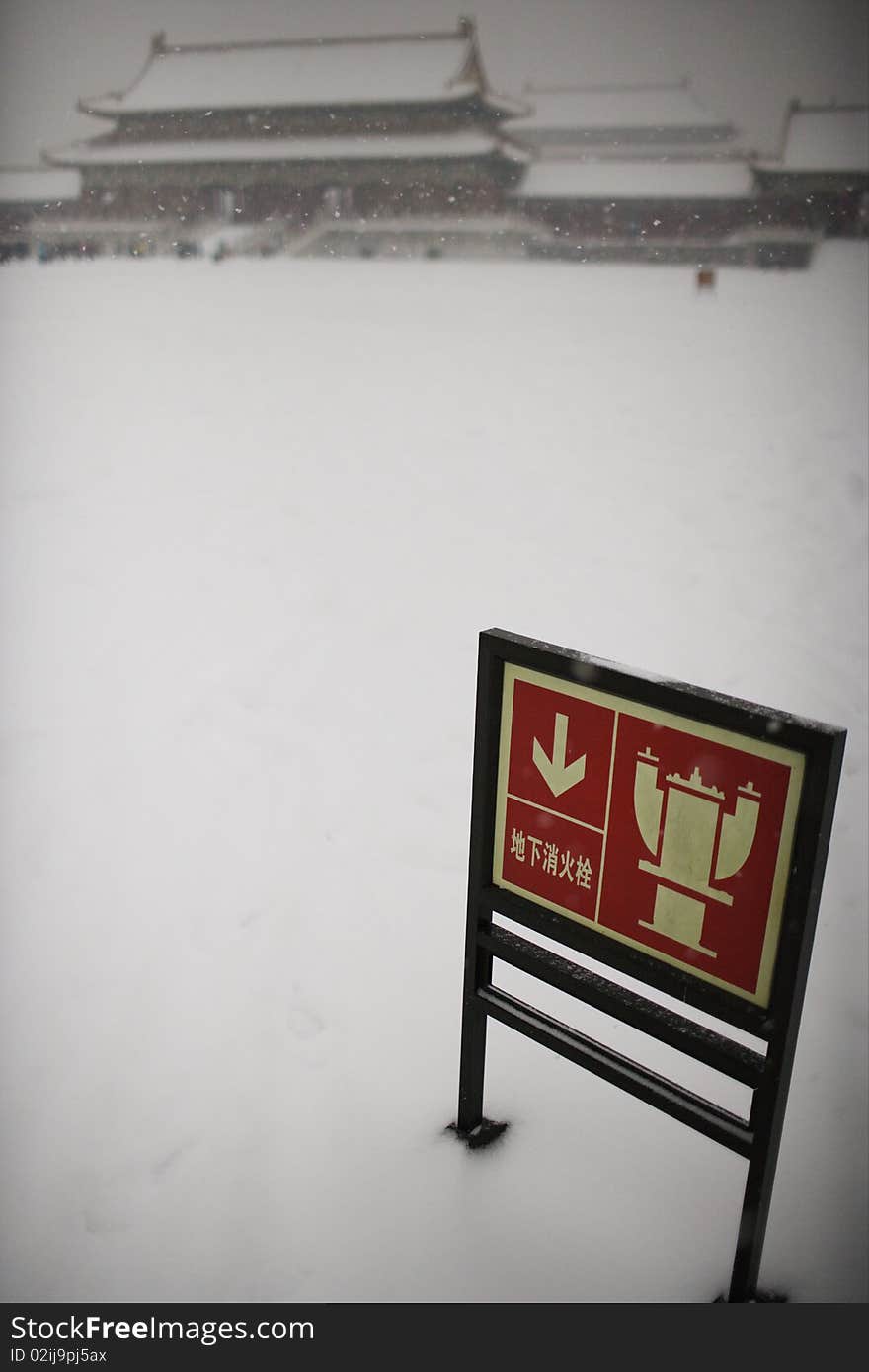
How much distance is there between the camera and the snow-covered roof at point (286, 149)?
13531 mm

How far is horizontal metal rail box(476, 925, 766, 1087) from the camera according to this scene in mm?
1159

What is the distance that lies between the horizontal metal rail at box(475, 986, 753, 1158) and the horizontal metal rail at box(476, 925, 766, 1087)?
57 mm

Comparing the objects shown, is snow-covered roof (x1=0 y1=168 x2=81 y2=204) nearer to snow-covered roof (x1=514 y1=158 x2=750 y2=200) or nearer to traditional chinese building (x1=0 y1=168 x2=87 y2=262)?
traditional chinese building (x1=0 y1=168 x2=87 y2=262)

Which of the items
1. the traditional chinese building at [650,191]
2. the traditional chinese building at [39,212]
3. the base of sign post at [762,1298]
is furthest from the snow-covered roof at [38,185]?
the base of sign post at [762,1298]

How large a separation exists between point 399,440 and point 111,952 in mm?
4387

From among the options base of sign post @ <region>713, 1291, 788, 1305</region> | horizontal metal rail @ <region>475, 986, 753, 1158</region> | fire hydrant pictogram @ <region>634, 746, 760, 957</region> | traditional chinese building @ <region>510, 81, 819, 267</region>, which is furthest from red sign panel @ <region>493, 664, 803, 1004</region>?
traditional chinese building @ <region>510, 81, 819, 267</region>

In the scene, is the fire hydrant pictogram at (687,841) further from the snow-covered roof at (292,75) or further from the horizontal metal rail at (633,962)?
the snow-covered roof at (292,75)

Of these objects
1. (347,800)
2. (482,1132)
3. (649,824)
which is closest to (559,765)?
(649,824)

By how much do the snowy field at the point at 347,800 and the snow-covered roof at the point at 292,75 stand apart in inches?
354

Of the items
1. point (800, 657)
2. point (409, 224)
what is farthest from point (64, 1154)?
point (409, 224)

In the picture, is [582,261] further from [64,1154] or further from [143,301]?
[64,1154]

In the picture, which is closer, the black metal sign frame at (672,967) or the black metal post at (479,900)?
the black metal sign frame at (672,967)

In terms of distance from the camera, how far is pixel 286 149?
1451cm

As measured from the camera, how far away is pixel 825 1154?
5.02ft
